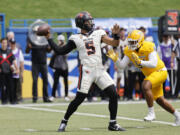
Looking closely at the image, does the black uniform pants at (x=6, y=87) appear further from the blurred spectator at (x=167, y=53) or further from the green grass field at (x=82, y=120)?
the blurred spectator at (x=167, y=53)

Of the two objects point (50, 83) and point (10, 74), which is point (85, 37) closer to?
point (10, 74)

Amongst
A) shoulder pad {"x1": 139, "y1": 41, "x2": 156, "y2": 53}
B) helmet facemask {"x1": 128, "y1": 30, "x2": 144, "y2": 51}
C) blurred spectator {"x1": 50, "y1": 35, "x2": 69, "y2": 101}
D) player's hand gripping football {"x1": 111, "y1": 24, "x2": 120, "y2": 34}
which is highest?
player's hand gripping football {"x1": 111, "y1": 24, "x2": 120, "y2": 34}

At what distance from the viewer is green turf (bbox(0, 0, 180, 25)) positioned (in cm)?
4697

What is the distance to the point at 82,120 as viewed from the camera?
483 inches

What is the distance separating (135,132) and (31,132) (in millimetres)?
1688

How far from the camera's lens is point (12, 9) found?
155ft

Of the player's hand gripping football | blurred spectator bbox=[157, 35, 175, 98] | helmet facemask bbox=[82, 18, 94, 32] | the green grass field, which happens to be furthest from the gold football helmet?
blurred spectator bbox=[157, 35, 175, 98]

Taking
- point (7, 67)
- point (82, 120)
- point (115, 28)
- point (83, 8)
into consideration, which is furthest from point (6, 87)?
point (83, 8)

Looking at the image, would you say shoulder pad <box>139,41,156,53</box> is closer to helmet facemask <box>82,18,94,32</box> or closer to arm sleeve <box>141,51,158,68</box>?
arm sleeve <box>141,51,158,68</box>

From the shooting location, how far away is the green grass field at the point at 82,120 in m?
10.0

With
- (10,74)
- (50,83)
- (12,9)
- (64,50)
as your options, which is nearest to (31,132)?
(64,50)

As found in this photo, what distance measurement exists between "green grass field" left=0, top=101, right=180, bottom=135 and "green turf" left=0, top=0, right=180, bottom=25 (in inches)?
1199

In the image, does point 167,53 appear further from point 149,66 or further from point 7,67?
point 149,66

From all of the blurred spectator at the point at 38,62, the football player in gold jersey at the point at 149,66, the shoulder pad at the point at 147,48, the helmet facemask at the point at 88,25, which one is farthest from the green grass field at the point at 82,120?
the helmet facemask at the point at 88,25
